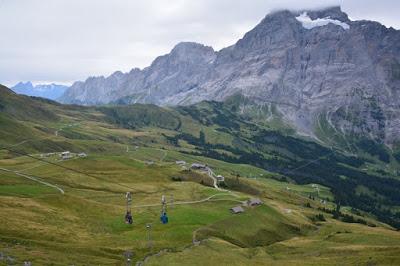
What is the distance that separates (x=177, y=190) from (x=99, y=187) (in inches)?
1275

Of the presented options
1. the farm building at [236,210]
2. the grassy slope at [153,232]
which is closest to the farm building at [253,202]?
the grassy slope at [153,232]

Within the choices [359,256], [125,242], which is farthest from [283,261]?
[125,242]

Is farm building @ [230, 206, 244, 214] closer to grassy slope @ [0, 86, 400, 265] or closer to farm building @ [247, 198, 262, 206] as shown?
grassy slope @ [0, 86, 400, 265]

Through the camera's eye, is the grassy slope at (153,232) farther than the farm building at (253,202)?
No

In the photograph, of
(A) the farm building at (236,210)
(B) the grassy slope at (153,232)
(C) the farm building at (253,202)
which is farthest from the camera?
(C) the farm building at (253,202)

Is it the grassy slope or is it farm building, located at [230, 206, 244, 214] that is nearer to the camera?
the grassy slope

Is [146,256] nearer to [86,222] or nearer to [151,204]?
[86,222]

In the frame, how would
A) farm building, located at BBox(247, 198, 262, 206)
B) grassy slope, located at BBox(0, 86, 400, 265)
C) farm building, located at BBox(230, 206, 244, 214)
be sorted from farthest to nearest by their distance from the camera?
1. farm building, located at BBox(247, 198, 262, 206)
2. farm building, located at BBox(230, 206, 244, 214)
3. grassy slope, located at BBox(0, 86, 400, 265)

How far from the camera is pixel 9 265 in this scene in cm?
8156

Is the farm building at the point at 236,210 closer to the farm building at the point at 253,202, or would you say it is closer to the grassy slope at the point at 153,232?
the grassy slope at the point at 153,232

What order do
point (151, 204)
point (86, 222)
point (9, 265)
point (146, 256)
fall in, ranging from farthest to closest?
point (151, 204), point (86, 222), point (146, 256), point (9, 265)

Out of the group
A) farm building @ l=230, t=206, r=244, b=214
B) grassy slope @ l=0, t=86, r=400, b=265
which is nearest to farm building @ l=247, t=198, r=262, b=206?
grassy slope @ l=0, t=86, r=400, b=265

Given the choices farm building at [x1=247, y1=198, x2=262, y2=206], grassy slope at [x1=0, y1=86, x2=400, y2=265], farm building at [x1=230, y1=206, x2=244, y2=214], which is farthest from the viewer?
farm building at [x1=247, y1=198, x2=262, y2=206]

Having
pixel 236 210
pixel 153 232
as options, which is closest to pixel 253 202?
pixel 236 210
